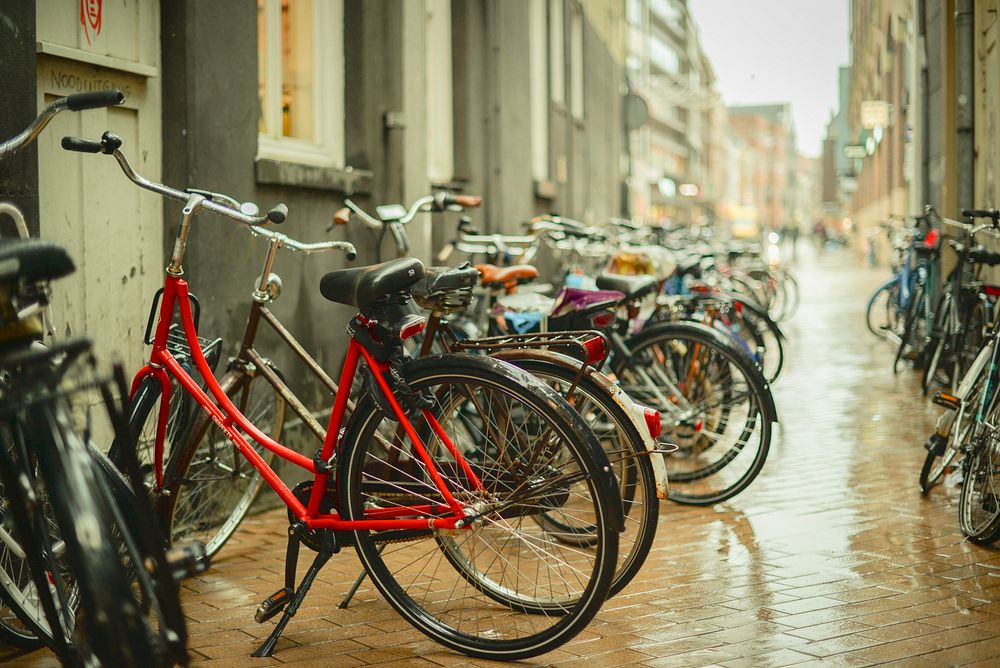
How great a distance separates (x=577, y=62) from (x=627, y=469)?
12.2m

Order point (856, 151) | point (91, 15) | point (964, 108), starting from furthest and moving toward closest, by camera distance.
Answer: point (856, 151), point (964, 108), point (91, 15)

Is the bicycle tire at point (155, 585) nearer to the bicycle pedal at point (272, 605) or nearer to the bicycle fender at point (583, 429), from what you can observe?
the bicycle pedal at point (272, 605)

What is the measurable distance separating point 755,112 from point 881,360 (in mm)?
177153

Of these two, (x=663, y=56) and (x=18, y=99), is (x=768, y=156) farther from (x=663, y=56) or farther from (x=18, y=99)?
(x=18, y=99)

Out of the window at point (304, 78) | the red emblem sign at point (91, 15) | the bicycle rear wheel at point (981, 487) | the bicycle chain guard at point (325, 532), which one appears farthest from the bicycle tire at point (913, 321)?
the bicycle chain guard at point (325, 532)

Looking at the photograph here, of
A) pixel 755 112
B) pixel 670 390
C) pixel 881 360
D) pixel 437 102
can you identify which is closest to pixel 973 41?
pixel 881 360

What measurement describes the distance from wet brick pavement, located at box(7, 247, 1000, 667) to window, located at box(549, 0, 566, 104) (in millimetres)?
7574

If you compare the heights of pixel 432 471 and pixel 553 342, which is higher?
pixel 553 342

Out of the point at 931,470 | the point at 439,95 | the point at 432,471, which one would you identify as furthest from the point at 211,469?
the point at 439,95

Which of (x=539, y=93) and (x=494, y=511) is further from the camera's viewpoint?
(x=539, y=93)

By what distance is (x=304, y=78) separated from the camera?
6953 mm

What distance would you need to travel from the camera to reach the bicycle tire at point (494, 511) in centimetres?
337

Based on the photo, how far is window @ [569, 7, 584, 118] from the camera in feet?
49.3

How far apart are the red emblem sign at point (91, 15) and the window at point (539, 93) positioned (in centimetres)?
752
